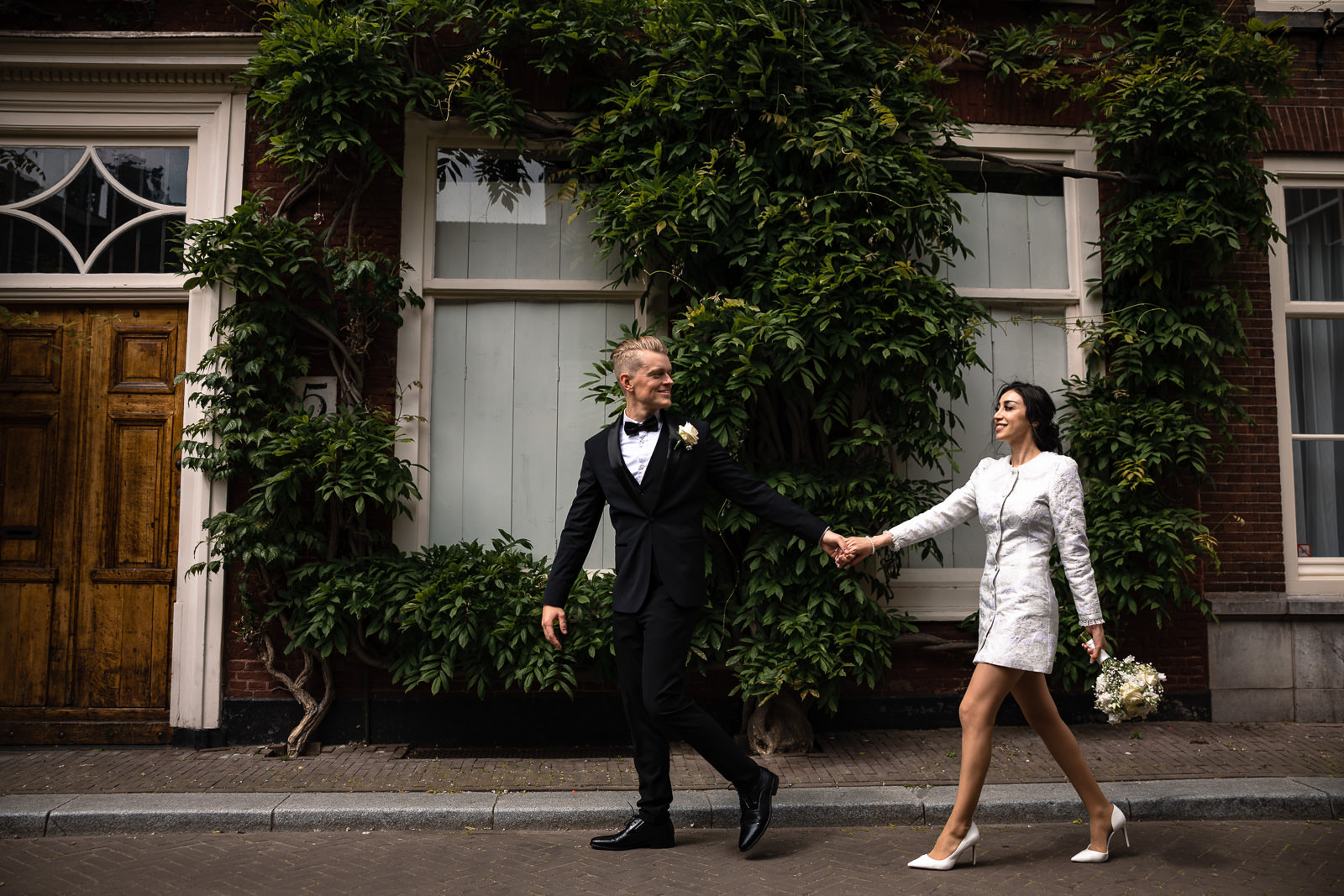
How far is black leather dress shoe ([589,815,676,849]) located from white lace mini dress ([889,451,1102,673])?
158 cm

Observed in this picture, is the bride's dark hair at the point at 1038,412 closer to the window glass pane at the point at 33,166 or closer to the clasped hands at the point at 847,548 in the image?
the clasped hands at the point at 847,548

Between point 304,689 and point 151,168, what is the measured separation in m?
3.78

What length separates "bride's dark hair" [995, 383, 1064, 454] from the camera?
12.9 ft

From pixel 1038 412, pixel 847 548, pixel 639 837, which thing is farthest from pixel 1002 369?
pixel 639 837

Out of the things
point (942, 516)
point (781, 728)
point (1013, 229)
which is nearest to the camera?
point (942, 516)

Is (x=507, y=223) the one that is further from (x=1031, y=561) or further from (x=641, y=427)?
(x=1031, y=561)

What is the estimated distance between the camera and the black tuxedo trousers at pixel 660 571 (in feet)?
13.3

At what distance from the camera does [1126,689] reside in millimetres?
Result: 3965

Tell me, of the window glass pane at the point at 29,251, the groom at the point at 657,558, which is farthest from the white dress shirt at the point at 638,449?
the window glass pane at the point at 29,251

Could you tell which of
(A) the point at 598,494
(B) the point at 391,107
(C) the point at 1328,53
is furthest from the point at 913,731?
(C) the point at 1328,53

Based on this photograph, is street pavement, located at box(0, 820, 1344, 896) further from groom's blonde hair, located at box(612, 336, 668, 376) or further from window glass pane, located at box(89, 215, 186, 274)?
window glass pane, located at box(89, 215, 186, 274)

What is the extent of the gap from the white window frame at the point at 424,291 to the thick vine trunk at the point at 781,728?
1848 millimetres

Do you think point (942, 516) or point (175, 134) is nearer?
point (942, 516)

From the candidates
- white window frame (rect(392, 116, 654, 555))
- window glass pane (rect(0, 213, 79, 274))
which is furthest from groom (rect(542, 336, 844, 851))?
window glass pane (rect(0, 213, 79, 274))
